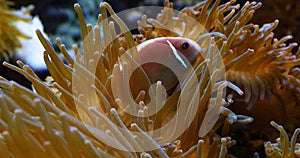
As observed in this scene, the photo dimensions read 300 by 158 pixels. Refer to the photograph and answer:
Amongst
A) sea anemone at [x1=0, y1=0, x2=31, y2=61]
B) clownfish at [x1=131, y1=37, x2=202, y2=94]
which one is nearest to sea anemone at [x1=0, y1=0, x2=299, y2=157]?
clownfish at [x1=131, y1=37, x2=202, y2=94]

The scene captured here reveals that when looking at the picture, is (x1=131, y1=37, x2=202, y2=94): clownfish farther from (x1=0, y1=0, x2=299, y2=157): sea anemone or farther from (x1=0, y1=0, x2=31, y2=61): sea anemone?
(x1=0, y1=0, x2=31, y2=61): sea anemone

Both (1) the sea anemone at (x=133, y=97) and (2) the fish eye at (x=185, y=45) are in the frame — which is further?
(2) the fish eye at (x=185, y=45)

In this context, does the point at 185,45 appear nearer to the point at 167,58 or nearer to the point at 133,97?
the point at 167,58

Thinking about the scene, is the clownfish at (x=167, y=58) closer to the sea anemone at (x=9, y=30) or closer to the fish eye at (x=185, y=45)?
the fish eye at (x=185, y=45)

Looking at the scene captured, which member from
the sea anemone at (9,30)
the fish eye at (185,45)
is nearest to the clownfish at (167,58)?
the fish eye at (185,45)

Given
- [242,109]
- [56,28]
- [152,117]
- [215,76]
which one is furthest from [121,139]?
[56,28]

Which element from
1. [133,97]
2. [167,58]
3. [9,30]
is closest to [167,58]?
[167,58]

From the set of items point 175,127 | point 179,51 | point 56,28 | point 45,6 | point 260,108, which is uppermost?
point 45,6

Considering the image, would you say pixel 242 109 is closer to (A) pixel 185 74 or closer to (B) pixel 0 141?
(A) pixel 185 74
